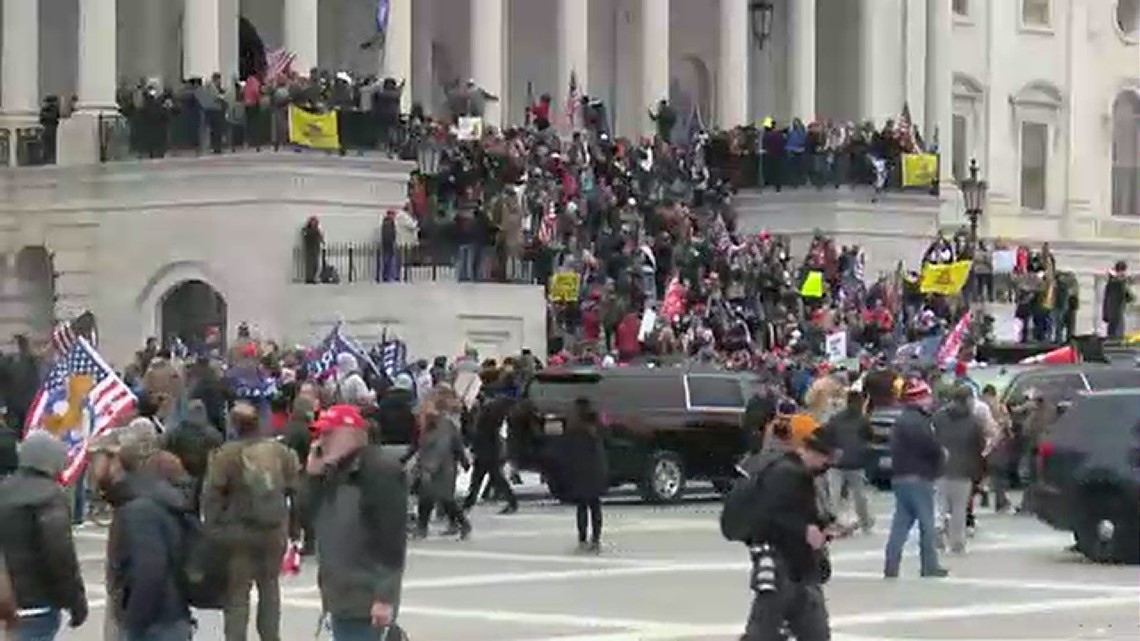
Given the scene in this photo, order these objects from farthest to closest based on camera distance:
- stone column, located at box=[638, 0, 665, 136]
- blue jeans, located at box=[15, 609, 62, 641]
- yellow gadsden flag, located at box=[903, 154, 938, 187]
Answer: stone column, located at box=[638, 0, 665, 136], yellow gadsden flag, located at box=[903, 154, 938, 187], blue jeans, located at box=[15, 609, 62, 641]

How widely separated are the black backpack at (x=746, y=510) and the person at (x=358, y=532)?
1921mm

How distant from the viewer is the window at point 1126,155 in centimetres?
7256

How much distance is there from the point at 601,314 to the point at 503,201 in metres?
2.26

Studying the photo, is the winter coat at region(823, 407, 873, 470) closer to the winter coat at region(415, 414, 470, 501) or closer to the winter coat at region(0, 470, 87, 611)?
the winter coat at region(415, 414, 470, 501)

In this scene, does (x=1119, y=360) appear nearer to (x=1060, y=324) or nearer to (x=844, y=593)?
(x=1060, y=324)

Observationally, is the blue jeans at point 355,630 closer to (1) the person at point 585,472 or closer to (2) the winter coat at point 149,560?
(2) the winter coat at point 149,560

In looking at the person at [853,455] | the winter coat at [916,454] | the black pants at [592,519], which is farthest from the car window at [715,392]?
the winter coat at [916,454]

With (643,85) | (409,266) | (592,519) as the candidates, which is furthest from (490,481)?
(643,85)

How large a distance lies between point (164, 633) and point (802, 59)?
44.8 meters

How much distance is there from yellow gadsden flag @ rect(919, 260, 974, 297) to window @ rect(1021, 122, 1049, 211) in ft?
67.4

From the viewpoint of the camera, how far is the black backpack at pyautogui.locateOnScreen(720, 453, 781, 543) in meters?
15.2

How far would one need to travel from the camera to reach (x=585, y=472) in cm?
2817

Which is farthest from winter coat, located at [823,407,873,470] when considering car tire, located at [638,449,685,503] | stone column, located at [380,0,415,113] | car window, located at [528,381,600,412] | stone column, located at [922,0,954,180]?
stone column, located at [922,0,954,180]

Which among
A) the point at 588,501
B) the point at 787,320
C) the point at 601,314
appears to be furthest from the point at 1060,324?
the point at 588,501
